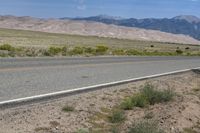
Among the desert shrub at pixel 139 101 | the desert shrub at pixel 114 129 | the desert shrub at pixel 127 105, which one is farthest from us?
the desert shrub at pixel 139 101

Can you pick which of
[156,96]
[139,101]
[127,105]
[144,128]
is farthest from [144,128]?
[156,96]

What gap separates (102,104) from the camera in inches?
410

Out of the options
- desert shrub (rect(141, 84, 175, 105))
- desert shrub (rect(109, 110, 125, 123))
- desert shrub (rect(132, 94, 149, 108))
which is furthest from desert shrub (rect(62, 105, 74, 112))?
desert shrub (rect(141, 84, 175, 105))

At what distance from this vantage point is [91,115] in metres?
9.16

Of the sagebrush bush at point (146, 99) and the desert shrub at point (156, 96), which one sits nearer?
the sagebrush bush at point (146, 99)

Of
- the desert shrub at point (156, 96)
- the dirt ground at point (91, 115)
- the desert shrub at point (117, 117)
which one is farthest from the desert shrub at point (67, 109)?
the desert shrub at point (156, 96)

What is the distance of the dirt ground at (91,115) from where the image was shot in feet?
25.9

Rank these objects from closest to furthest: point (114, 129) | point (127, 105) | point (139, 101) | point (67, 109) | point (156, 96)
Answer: point (114, 129), point (67, 109), point (127, 105), point (139, 101), point (156, 96)

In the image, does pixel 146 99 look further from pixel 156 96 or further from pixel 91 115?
pixel 91 115

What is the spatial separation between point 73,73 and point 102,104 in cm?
630

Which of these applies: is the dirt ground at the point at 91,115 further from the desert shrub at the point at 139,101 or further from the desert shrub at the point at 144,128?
the desert shrub at the point at 144,128

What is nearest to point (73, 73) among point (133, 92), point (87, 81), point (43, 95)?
point (87, 81)

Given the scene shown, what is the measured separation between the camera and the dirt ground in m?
7.89

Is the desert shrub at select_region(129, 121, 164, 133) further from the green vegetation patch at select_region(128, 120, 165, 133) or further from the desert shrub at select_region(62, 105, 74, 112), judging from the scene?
the desert shrub at select_region(62, 105, 74, 112)
